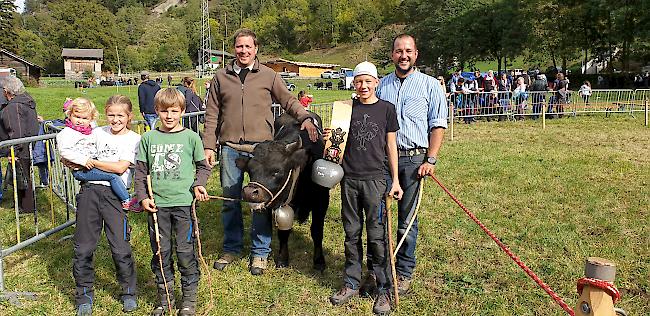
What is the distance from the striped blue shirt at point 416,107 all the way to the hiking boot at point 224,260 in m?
2.18

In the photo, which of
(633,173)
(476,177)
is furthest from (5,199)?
(633,173)

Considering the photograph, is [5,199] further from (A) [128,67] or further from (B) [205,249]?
(A) [128,67]

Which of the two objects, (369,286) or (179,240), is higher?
(179,240)

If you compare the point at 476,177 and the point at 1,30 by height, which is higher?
the point at 1,30

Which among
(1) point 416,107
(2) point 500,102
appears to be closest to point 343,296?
(1) point 416,107

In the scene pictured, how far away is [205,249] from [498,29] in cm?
5318

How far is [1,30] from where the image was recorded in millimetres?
72562

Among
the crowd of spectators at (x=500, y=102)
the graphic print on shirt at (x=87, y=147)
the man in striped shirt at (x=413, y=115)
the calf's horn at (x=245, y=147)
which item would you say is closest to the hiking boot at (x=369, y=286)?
the man in striped shirt at (x=413, y=115)

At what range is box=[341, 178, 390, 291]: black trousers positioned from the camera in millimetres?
4074

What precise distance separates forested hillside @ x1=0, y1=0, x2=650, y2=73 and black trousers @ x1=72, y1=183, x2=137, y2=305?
123 ft

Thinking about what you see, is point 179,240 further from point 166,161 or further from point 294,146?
point 294,146

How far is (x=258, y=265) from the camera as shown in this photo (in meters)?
5.03

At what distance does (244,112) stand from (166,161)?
123cm

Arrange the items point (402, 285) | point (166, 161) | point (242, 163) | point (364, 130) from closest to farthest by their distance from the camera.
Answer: point (166, 161) < point (364, 130) < point (402, 285) < point (242, 163)
